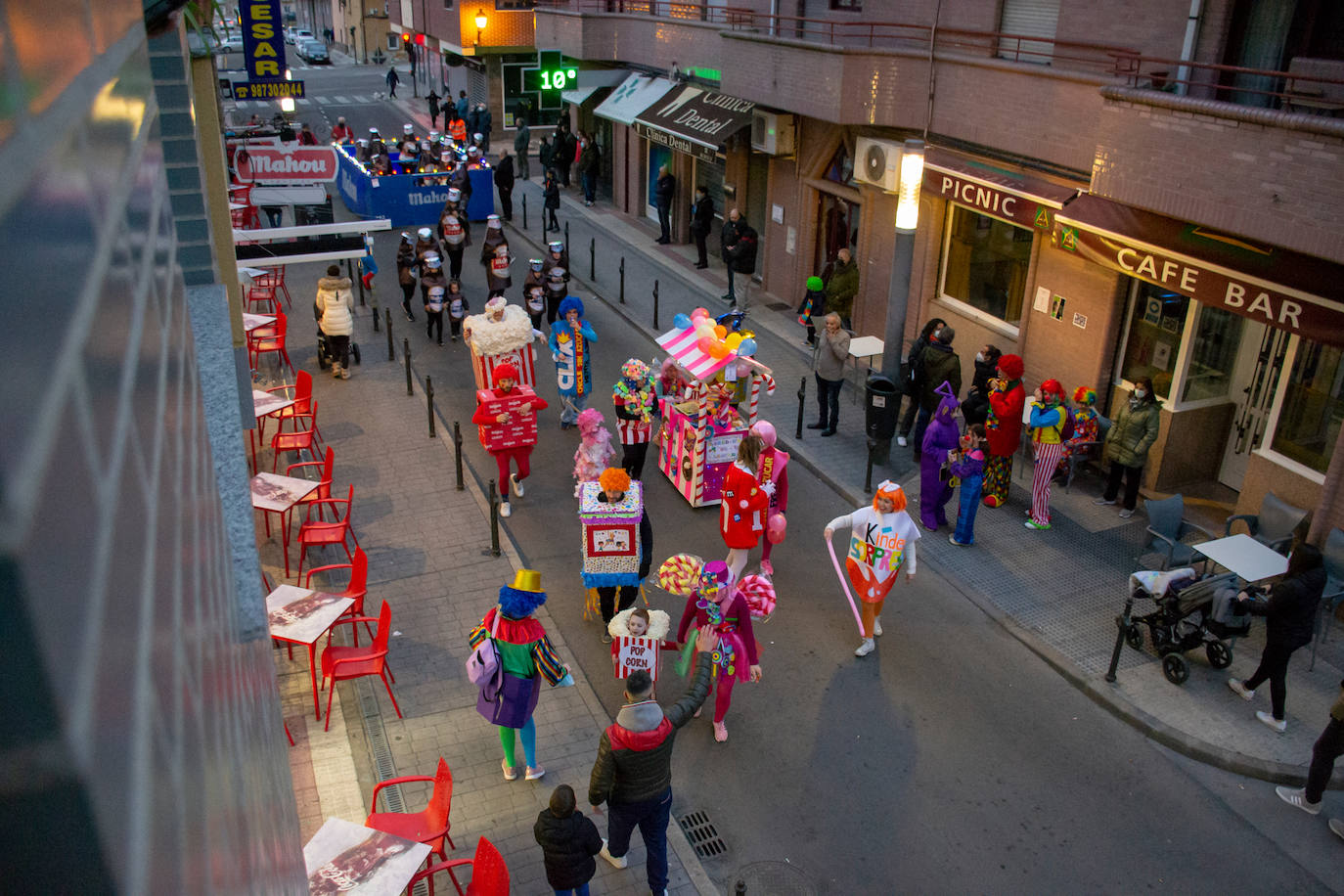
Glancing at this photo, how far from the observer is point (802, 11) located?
67.3ft

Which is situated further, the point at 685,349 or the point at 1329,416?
the point at 685,349

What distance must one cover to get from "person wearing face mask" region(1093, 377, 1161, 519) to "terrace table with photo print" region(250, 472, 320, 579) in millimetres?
9398

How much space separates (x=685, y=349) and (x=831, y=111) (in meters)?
6.05

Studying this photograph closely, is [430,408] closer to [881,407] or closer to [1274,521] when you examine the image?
[881,407]

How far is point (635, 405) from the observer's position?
13.2m

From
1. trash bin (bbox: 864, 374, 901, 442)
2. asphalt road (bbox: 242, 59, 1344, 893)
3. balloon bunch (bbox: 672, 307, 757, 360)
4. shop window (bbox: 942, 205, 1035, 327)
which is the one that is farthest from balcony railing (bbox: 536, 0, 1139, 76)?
asphalt road (bbox: 242, 59, 1344, 893)

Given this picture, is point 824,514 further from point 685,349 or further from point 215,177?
point 215,177

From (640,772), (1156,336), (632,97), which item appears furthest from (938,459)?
(632,97)

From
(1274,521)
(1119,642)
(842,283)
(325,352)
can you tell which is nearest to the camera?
(1119,642)

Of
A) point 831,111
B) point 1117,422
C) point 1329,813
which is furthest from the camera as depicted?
point 831,111

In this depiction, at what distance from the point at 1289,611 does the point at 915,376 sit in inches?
256

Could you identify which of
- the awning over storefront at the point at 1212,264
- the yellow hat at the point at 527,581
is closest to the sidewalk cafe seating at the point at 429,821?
the yellow hat at the point at 527,581

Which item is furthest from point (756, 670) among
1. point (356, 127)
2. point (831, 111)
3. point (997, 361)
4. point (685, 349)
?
point (356, 127)

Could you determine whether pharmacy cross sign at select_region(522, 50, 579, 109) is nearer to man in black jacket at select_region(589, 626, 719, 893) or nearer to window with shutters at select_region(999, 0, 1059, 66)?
window with shutters at select_region(999, 0, 1059, 66)
